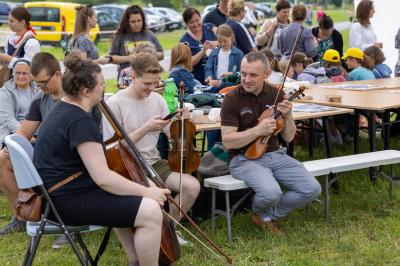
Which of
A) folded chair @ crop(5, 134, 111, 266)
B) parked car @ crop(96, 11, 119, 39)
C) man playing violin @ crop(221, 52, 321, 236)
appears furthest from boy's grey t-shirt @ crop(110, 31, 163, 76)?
parked car @ crop(96, 11, 119, 39)

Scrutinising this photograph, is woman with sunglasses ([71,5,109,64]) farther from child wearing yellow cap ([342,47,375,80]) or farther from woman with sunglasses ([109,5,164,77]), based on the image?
child wearing yellow cap ([342,47,375,80])

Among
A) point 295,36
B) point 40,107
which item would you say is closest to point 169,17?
point 295,36

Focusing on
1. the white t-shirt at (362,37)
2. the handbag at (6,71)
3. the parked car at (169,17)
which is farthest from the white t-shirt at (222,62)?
the parked car at (169,17)

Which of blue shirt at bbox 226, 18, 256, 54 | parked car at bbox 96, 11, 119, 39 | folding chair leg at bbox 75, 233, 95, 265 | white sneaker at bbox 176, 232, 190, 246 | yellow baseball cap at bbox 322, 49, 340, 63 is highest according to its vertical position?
blue shirt at bbox 226, 18, 256, 54

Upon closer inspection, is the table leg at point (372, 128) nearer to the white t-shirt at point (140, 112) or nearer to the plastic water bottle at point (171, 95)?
the plastic water bottle at point (171, 95)

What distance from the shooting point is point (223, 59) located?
7129 millimetres

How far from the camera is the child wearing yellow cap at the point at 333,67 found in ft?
25.7

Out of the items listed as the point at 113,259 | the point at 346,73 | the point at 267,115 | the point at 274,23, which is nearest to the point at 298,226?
the point at 267,115

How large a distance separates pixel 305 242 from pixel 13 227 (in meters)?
1.92

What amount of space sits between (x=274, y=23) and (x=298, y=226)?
14.2ft

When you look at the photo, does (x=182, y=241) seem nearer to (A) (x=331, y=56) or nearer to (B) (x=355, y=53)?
(A) (x=331, y=56)

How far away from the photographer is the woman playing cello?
3.54 meters

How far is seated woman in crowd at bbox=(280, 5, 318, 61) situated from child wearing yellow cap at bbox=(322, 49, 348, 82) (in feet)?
1.36

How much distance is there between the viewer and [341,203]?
5566mm
